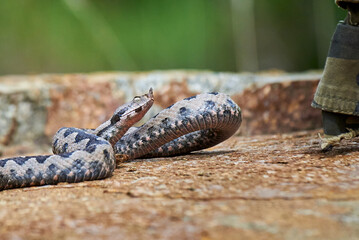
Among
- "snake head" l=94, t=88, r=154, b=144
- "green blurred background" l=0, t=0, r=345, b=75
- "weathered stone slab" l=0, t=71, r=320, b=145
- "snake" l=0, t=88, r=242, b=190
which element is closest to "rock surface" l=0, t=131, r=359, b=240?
"snake" l=0, t=88, r=242, b=190

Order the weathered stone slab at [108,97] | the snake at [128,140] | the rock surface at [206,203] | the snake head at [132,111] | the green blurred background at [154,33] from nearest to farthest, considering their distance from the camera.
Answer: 1. the rock surface at [206,203]
2. the snake at [128,140]
3. the snake head at [132,111]
4. the weathered stone slab at [108,97]
5. the green blurred background at [154,33]

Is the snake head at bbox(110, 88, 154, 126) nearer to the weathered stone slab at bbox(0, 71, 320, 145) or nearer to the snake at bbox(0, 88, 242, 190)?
the snake at bbox(0, 88, 242, 190)

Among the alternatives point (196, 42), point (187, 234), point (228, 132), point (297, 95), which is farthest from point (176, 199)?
point (196, 42)

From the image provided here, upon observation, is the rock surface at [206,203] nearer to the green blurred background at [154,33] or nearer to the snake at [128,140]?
the snake at [128,140]

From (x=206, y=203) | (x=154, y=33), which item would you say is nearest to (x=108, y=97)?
(x=154, y=33)

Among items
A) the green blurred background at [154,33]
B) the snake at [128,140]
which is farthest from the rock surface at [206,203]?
the green blurred background at [154,33]
